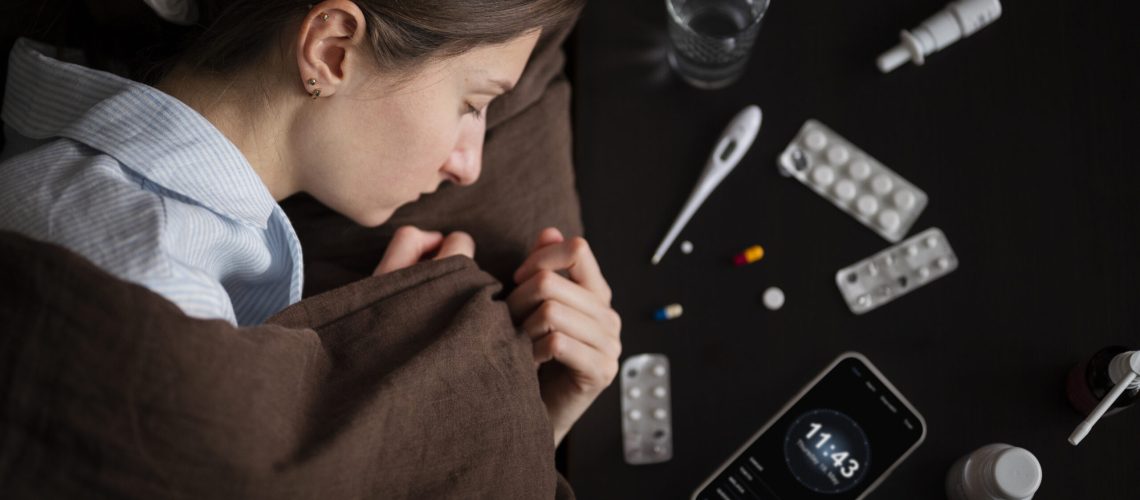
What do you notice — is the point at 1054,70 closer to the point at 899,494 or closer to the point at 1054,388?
the point at 1054,388

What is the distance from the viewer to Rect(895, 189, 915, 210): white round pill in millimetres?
875

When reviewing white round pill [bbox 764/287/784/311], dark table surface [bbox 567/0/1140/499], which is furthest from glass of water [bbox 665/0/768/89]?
white round pill [bbox 764/287/784/311]

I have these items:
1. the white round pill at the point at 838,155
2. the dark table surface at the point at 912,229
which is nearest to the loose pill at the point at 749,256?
the dark table surface at the point at 912,229

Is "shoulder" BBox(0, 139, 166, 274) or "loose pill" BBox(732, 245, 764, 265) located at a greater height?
"shoulder" BBox(0, 139, 166, 274)

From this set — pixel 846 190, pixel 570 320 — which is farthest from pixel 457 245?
pixel 846 190

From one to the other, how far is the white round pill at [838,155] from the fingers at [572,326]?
0.28 m

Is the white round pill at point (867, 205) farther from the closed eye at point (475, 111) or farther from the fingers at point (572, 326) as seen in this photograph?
the closed eye at point (475, 111)

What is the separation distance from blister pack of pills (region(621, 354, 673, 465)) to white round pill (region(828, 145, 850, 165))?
0.86 ft

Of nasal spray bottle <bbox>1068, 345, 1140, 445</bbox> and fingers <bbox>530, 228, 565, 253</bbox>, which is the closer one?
nasal spray bottle <bbox>1068, 345, 1140, 445</bbox>

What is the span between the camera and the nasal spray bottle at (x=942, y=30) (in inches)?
35.7

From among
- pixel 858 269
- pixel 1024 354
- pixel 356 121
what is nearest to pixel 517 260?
pixel 356 121

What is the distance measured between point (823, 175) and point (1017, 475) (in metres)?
0.33

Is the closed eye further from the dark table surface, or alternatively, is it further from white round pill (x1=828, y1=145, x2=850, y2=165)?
white round pill (x1=828, y1=145, x2=850, y2=165)

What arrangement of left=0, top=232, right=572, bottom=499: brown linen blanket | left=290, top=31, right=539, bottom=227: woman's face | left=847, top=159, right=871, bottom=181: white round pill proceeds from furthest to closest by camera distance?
left=847, top=159, right=871, bottom=181: white round pill
left=290, top=31, right=539, bottom=227: woman's face
left=0, top=232, right=572, bottom=499: brown linen blanket
